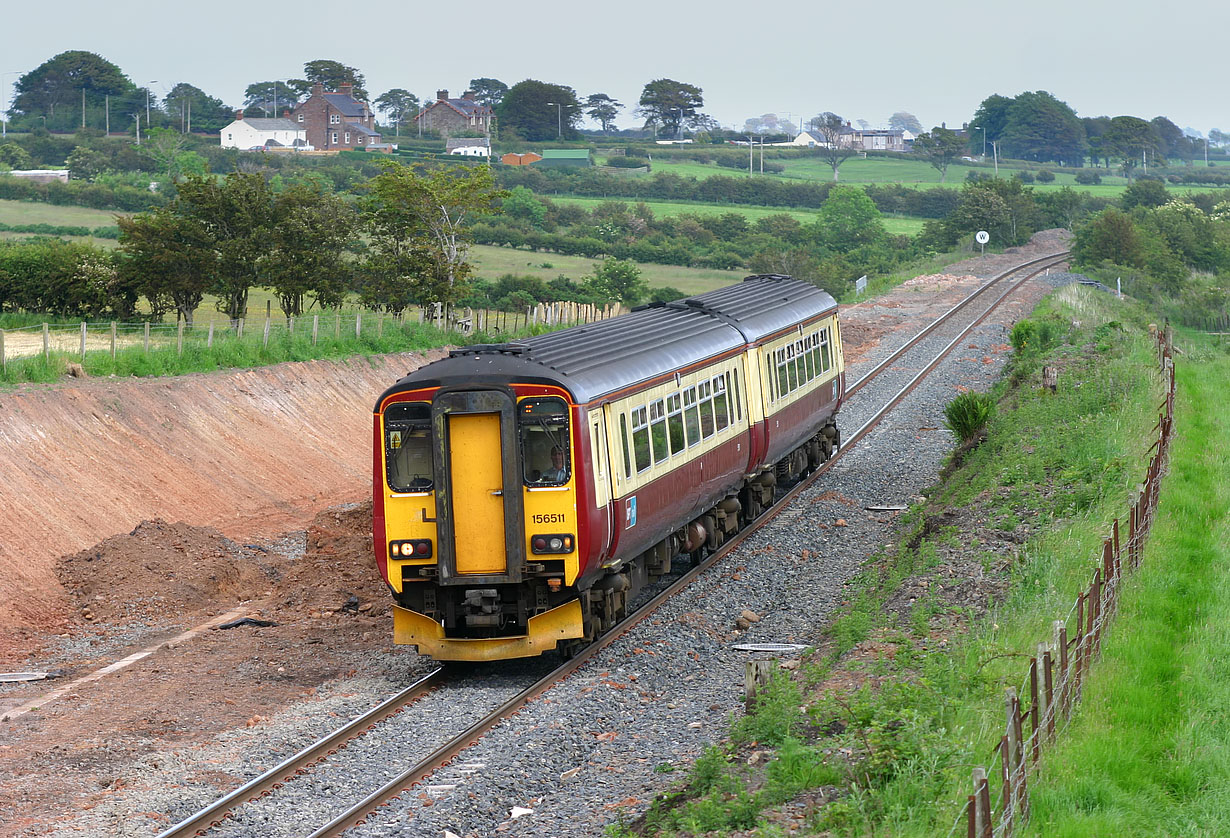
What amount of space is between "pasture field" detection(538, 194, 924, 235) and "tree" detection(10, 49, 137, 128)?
57406 millimetres

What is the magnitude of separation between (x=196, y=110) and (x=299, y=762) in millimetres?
152143

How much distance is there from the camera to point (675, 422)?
17234 millimetres

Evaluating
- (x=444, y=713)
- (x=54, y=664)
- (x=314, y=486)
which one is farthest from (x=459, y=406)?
(x=314, y=486)

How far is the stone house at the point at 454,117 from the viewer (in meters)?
151

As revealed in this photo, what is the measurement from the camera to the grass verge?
9227 millimetres

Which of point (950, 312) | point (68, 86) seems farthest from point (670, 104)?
point (950, 312)

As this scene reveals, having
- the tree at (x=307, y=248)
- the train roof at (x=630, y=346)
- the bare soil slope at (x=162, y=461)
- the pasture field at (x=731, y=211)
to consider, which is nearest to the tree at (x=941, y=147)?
the pasture field at (x=731, y=211)

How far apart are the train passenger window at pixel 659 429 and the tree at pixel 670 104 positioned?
15888cm

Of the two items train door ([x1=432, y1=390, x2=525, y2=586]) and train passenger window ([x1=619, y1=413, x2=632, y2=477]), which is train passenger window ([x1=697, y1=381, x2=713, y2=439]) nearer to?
train passenger window ([x1=619, y1=413, x2=632, y2=477])

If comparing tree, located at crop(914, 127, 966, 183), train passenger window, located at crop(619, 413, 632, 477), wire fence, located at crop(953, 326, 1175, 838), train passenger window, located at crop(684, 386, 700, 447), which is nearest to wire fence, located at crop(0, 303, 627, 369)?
train passenger window, located at crop(684, 386, 700, 447)

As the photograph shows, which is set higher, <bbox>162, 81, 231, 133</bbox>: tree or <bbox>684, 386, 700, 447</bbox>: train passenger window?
<bbox>162, 81, 231, 133</bbox>: tree

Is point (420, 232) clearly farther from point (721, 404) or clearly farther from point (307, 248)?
point (721, 404)

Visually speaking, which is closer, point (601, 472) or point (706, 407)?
point (601, 472)

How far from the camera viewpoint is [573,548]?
14148 mm
